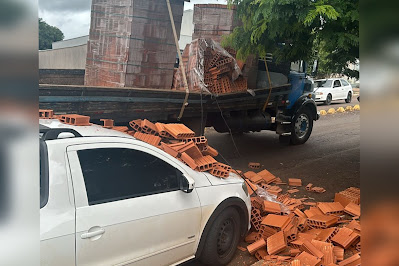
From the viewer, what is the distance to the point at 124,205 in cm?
258

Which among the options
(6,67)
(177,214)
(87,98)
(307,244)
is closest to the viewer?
(6,67)

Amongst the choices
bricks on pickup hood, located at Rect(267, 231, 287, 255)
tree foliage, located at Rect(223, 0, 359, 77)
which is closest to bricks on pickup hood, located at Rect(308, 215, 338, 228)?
bricks on pickup hood, located at Rect(267, 231, 287, 255)

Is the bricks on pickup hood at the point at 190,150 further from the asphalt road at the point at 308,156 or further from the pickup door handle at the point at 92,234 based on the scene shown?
the pickup door handle at the point at 92,234

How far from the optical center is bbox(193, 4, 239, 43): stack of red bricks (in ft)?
23.1

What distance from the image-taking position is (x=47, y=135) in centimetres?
238

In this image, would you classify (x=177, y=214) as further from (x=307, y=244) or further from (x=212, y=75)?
(x=212, y=75)

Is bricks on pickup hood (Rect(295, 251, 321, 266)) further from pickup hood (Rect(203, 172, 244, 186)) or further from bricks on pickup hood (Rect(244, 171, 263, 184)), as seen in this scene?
bricks on pickup hood (Rect(244, 171, 263, 184))

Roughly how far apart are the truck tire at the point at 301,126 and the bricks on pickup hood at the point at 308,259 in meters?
5.92

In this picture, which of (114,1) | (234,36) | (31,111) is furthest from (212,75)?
(31,111)

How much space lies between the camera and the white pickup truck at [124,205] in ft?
7.34

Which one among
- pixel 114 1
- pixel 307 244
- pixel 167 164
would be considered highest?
pixel 114 1

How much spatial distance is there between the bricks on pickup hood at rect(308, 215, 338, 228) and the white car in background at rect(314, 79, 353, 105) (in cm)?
1493

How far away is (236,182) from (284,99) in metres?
5.52

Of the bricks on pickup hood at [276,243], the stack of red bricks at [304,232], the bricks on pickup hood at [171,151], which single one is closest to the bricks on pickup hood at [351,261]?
the stack of red bricks at [304,232]
